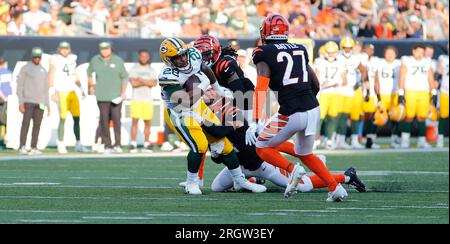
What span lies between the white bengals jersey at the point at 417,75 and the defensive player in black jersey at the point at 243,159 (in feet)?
30.6

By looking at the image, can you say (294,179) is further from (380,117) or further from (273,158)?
(380,117)

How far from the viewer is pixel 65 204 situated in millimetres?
10102

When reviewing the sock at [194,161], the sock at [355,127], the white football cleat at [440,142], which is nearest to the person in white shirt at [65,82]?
the sock at [355,127]

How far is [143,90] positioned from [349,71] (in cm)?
348

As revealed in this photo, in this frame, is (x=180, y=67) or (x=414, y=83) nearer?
(x=180, y=67)

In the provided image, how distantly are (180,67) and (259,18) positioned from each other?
12.0 m

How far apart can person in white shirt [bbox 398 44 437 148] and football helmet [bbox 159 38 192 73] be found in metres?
10.2

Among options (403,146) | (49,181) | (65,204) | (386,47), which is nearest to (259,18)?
(386,47)

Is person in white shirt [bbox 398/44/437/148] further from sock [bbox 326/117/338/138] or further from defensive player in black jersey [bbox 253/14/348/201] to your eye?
defensive player in black jersey [bbox 253/14/348/201]

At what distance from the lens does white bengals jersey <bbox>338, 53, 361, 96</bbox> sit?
20312mm

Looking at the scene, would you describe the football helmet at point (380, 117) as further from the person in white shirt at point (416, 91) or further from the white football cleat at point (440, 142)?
the white football cleat at point (440, 142)

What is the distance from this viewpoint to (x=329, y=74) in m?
20.3
